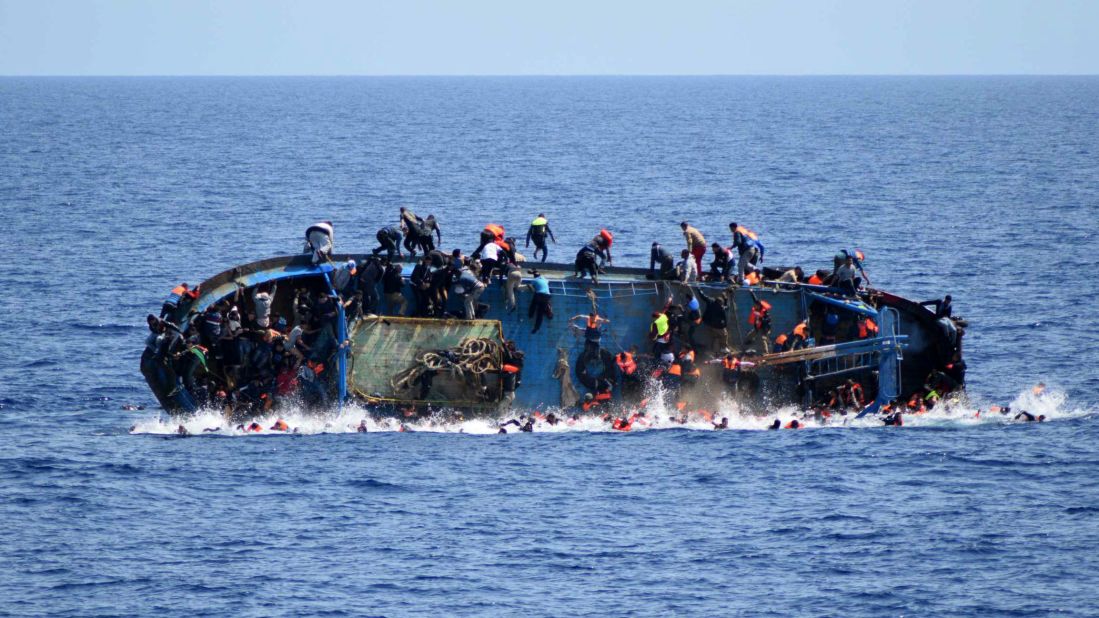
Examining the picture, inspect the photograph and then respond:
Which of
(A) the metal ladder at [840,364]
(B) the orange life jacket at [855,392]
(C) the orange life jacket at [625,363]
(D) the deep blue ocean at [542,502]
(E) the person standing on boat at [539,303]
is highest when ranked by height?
(E) the person standing on boat at [539,303]

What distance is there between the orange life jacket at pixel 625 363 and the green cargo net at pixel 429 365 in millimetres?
4823

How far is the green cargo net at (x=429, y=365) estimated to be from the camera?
64750 millimetres

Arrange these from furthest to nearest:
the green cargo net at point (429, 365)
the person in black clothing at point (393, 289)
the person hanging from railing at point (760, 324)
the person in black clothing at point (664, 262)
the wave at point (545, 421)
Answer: the person in black clothing at point (664, 262)
the person in black clothing at point (393, 289)
the person hanging from railing at point (760, 324)
the wave at point (545, 421)
the green cargo net at point (429, 365)

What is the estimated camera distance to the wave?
64.9 meters

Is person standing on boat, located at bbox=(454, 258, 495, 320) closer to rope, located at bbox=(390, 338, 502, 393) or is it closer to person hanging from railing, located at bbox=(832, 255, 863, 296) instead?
rope, located at bbox=(390, 338, 502, 393)

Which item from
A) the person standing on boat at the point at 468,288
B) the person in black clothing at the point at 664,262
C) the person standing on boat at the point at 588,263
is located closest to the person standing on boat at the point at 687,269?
the person in black clothing at the point at 664,262

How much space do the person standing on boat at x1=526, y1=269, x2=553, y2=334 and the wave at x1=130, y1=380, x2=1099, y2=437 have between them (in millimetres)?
3751

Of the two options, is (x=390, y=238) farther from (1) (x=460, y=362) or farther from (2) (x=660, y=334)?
(2) (x=660, y=334)

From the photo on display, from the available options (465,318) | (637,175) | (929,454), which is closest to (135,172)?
(637,175)

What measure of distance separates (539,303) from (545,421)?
4.76m

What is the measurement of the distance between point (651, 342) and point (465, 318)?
7.59 metres

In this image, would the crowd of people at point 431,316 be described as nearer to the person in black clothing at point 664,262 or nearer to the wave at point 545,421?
the person in black clothing at point 664,262

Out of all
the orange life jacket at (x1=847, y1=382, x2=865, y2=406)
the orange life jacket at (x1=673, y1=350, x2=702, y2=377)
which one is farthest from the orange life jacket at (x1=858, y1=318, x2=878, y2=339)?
the orange life jacket at (x1=673, y1=350, x2=702, y2=377)

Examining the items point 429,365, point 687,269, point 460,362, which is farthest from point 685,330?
point 429,365
